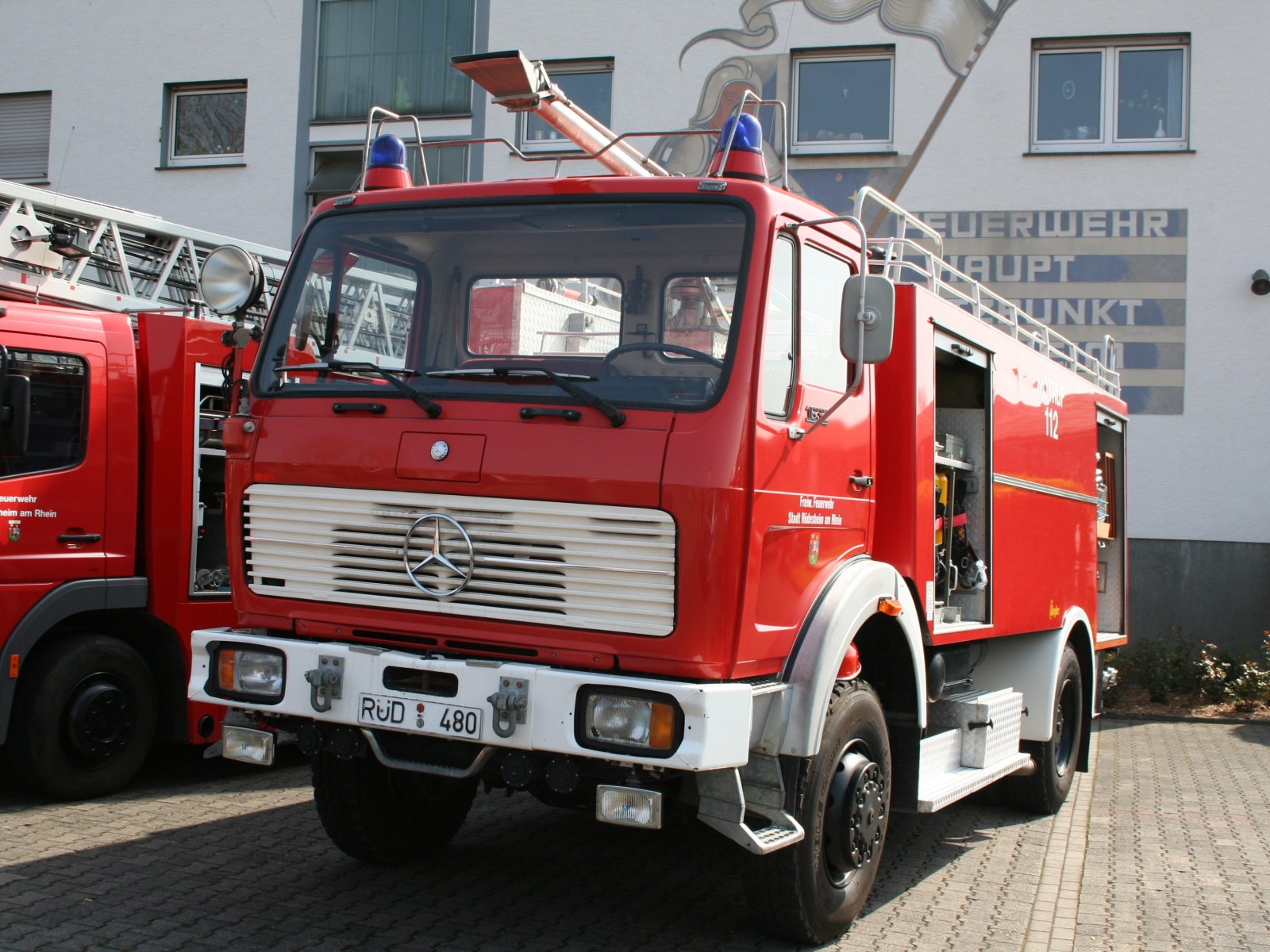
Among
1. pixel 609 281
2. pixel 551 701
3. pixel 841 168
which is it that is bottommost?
pixel 551 701

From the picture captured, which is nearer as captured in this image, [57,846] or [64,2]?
[57,846]

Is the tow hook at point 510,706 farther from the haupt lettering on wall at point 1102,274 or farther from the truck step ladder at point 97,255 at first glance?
the haupt lettering on wall at point 1102,274

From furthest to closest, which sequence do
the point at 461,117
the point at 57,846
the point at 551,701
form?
the point at 461,117, the point at 57,846, the point at 551,701

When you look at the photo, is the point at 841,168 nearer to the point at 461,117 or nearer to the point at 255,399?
the point at 461,117

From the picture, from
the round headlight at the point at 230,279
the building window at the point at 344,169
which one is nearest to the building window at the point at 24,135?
the building window at the point at 344,169

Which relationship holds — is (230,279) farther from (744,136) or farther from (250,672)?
(744,136)

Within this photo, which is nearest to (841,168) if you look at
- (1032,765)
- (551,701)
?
(1032,765)

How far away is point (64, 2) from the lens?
642 inches

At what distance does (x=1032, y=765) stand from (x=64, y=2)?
1548cm

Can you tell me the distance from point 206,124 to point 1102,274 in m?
10.9

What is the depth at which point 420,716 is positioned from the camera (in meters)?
4.09

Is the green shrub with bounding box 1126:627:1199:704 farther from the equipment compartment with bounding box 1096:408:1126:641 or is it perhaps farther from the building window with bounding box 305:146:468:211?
the building window with bounding box 305:146:468:211

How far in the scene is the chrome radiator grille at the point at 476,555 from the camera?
393 cm

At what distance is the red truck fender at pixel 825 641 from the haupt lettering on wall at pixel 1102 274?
8.63 metres
